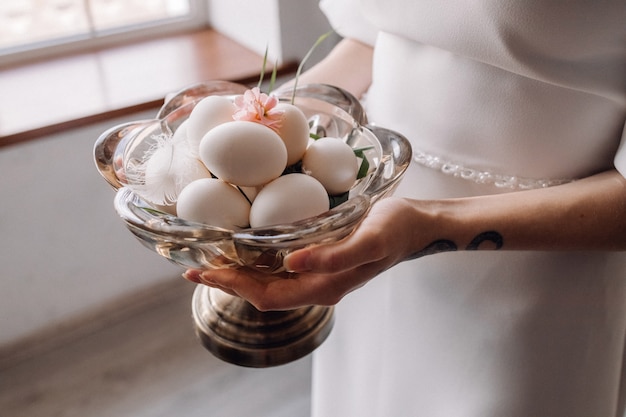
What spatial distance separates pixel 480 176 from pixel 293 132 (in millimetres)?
233

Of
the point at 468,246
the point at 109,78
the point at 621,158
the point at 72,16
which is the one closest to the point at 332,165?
the point at 468,246

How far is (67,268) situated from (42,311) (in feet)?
0.38

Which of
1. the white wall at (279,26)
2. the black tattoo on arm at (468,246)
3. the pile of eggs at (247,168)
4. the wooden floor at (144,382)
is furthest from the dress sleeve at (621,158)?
the wooden floor at (144,382)

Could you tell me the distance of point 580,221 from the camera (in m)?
0.57

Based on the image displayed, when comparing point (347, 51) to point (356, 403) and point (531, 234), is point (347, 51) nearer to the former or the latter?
point (531, 234)

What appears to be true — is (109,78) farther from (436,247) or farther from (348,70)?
(436,247)

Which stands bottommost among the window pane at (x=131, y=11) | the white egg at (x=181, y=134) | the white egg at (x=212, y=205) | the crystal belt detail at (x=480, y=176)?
the crystal belt detail at (x=480, y=176)

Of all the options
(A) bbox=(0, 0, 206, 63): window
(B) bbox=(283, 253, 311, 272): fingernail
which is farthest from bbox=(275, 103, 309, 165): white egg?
(A) bbox=(0, 0, 206, 63): window

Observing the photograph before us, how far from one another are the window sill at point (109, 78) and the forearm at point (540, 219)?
75cm

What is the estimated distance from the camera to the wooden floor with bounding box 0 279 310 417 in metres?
1.26

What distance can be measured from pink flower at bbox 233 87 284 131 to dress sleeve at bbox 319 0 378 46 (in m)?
0.34

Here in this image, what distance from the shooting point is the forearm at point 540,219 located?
562 mm

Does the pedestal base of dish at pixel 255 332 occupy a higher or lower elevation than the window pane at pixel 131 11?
lower

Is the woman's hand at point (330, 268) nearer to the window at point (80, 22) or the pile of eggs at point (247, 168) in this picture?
the pile of eggs at point (247, 168)
